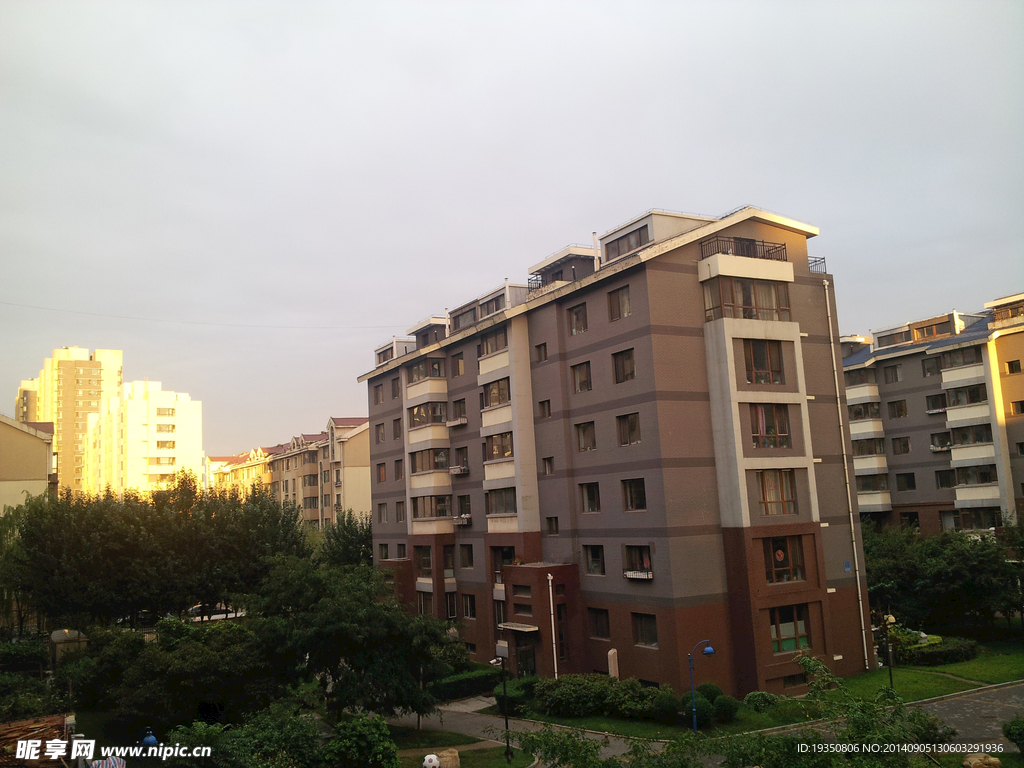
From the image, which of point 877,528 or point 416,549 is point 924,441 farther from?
point 416,549

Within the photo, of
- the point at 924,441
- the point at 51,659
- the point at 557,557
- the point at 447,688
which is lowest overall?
the point at 447,688

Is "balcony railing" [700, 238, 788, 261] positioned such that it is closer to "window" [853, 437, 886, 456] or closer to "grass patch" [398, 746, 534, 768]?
"grass patch" [398, 746, 534, 768]

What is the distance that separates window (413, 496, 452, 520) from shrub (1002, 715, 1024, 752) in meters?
34.1

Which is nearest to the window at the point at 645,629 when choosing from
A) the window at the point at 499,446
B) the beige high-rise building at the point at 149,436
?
the window at the point at 499,446

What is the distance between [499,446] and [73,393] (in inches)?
6116

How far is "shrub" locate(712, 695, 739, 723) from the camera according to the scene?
31.4 m

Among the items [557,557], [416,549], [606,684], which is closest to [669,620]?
[606,684]

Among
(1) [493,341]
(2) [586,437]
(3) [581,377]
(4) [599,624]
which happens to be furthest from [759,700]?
(1) [493,341]

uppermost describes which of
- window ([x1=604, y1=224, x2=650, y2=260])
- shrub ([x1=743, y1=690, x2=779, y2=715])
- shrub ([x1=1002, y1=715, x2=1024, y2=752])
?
window ([x1=604, y1=224, x2=650, y2=260])

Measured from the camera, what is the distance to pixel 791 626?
117ft

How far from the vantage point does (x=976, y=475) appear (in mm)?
57656

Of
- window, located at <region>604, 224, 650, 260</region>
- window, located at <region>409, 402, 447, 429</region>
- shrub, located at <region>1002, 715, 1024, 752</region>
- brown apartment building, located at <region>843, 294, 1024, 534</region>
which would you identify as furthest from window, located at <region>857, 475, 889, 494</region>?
shrub, located at <region>1002, 715, 1024, 752</region>

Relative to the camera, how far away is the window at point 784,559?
3559 cm

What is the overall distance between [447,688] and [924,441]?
44.2m
